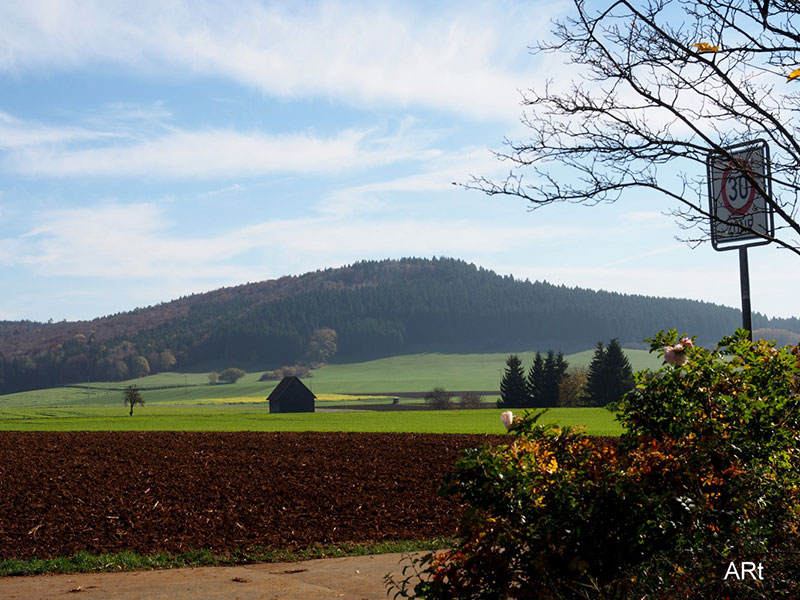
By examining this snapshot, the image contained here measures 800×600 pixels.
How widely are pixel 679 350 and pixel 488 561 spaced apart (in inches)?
109

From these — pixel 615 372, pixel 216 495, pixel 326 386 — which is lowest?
pixel 326 386

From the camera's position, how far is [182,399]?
9862cm

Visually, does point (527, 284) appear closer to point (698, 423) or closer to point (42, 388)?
point (42, 388)

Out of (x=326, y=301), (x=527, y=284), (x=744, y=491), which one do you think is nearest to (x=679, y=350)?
(x=744, y=491)

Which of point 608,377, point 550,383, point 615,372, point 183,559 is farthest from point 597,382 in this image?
point 183,559

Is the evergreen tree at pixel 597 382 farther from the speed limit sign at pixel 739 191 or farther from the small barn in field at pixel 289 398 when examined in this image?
the speed limit sign at pixel 739 191

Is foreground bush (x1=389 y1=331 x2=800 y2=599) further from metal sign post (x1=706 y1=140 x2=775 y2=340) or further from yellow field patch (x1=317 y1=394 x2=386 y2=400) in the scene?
yellow field patch (x1=317 y1=394 x2=386 y2=400)

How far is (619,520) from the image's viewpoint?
4.78 metres

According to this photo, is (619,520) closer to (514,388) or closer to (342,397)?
(514,388)

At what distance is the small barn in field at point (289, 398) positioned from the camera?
65.6 metres

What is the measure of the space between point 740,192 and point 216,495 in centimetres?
831

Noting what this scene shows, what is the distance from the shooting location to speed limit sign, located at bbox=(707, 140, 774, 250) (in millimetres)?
5781

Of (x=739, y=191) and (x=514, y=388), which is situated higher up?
(x=739, y=191)

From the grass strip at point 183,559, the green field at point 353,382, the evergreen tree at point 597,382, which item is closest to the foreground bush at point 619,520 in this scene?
the grass strip at point 183,559
